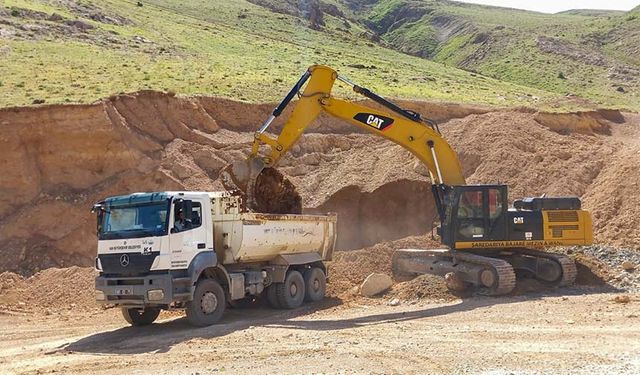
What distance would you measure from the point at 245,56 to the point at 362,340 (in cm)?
4158

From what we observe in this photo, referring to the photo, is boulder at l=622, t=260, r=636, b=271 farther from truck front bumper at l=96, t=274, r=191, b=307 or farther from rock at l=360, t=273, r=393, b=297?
truck front bumper at l=96, t=274, r=191, b=307

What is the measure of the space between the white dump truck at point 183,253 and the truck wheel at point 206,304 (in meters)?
0.02

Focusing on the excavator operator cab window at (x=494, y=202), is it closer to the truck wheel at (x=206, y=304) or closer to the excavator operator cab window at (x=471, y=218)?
the excavator operator cab window at (x=471, y=218)

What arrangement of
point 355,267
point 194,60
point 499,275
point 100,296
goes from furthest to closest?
point 194,60, point 355,267, point 499,275, point 100,296

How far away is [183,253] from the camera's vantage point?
15953 millimetres

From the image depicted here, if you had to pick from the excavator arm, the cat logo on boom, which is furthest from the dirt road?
the cat logo on boom

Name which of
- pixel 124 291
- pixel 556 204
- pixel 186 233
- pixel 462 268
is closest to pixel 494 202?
pixel 556 204

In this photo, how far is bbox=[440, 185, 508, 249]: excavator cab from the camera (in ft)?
66.4

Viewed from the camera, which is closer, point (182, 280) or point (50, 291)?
point (182, 280)

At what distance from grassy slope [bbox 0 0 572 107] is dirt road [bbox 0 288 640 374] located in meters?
14.8

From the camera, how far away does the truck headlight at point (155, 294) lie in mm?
15508

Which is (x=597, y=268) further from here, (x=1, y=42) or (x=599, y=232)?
(x=1, y=42)

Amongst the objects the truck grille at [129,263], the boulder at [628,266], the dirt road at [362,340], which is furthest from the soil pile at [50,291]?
the boulder at [628,266]

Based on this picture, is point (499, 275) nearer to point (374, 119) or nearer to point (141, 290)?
point (374, 119)
